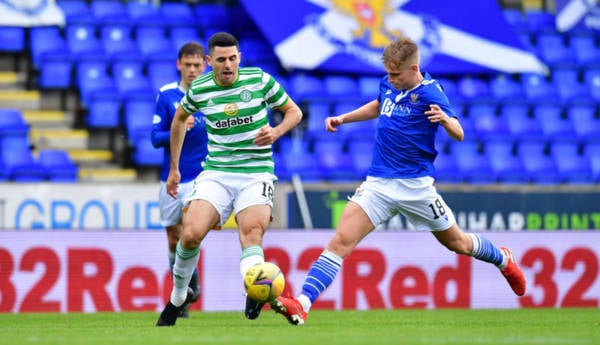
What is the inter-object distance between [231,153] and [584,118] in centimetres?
1075

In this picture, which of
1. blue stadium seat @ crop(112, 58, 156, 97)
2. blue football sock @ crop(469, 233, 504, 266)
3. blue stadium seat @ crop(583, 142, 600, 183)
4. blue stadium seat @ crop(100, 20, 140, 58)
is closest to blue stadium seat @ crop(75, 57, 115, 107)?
blue stadium seat @ crop(112, 58, 156, 97)

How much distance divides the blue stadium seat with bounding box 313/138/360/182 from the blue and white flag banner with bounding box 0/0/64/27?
413cm

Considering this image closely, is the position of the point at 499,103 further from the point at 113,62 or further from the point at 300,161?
the point at 113,62

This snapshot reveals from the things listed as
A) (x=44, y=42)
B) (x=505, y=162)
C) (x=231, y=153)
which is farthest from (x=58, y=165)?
(x=231, y=153)

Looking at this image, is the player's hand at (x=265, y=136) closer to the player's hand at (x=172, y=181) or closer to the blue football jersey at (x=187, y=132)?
the player's hand at (x=172, y=181)

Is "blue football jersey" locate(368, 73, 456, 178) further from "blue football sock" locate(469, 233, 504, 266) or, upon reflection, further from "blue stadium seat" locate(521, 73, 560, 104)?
"blue stadium seat" locate(521, 73, 560, 104)

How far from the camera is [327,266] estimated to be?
8.46 m

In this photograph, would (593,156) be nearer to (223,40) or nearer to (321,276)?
(321,276)

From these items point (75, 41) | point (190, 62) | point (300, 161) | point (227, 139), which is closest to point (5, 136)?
point (75, 41)

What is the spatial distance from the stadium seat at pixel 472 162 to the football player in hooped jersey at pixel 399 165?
7.43 meters

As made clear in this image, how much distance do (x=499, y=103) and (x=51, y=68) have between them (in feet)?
21.5

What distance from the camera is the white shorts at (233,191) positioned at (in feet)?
28.0

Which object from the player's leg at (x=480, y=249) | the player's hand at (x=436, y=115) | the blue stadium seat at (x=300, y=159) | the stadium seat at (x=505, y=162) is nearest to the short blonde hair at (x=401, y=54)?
the player's hand at (x=436, y=115)

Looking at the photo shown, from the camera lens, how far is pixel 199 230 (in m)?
8.38
